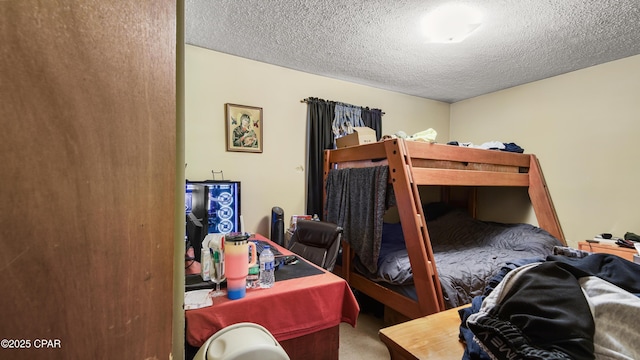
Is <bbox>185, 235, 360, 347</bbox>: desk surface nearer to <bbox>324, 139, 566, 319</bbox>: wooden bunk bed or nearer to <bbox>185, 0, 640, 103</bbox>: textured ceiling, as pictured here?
<bbox>324, 139, 566, 319</bbox>: wooden bunk bed

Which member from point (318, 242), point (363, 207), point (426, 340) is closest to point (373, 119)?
point (363, 207)

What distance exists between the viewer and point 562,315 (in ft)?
2.10

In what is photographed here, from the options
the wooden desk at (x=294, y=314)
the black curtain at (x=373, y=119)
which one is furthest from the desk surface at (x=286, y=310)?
the black curtain at (x=373, y=119)

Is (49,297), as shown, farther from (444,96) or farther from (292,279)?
(444,96)

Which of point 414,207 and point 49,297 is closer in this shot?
point 49,297

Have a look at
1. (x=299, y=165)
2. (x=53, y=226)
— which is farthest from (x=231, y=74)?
(x=53, y=226)

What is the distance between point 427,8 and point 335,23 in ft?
2.21

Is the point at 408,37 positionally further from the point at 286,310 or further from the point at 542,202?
the point at 542,202

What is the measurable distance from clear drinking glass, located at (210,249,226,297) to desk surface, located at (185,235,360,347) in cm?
8

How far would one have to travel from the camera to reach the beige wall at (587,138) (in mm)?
2617

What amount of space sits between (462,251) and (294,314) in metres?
2.15

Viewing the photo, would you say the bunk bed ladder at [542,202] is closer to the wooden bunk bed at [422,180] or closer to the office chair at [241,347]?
the wooden bunk bed at [422,180]

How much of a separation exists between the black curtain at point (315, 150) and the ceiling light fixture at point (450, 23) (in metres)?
1.36

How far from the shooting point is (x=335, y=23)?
211cm
